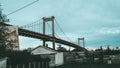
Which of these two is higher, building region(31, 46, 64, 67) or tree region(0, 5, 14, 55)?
tree region(0, 5, 14, 55)

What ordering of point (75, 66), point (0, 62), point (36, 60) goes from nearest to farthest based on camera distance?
point (0, 62), point (75, 66), point (36, 60)

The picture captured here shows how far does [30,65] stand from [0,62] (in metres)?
5.09

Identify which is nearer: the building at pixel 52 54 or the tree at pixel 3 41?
the tree at pixel 3 41

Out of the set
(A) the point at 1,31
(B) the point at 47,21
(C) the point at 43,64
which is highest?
(B) the point at 47,21

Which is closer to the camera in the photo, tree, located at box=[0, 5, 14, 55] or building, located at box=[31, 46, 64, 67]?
tree, located at box=[0, 5, 14, 55]

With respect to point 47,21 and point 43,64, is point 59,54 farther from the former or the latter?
point 47,21

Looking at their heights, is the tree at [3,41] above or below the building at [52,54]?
above

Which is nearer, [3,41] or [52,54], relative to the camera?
[3,41]

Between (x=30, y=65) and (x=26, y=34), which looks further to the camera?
(x=26, y=34)

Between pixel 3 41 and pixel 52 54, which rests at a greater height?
pixel 3 41

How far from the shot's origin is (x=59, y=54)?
50094mm

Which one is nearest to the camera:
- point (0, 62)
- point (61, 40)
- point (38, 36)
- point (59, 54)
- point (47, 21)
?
point (0, 62)

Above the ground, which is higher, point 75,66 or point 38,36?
point 38,36

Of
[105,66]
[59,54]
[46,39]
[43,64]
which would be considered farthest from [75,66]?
[46,39]
